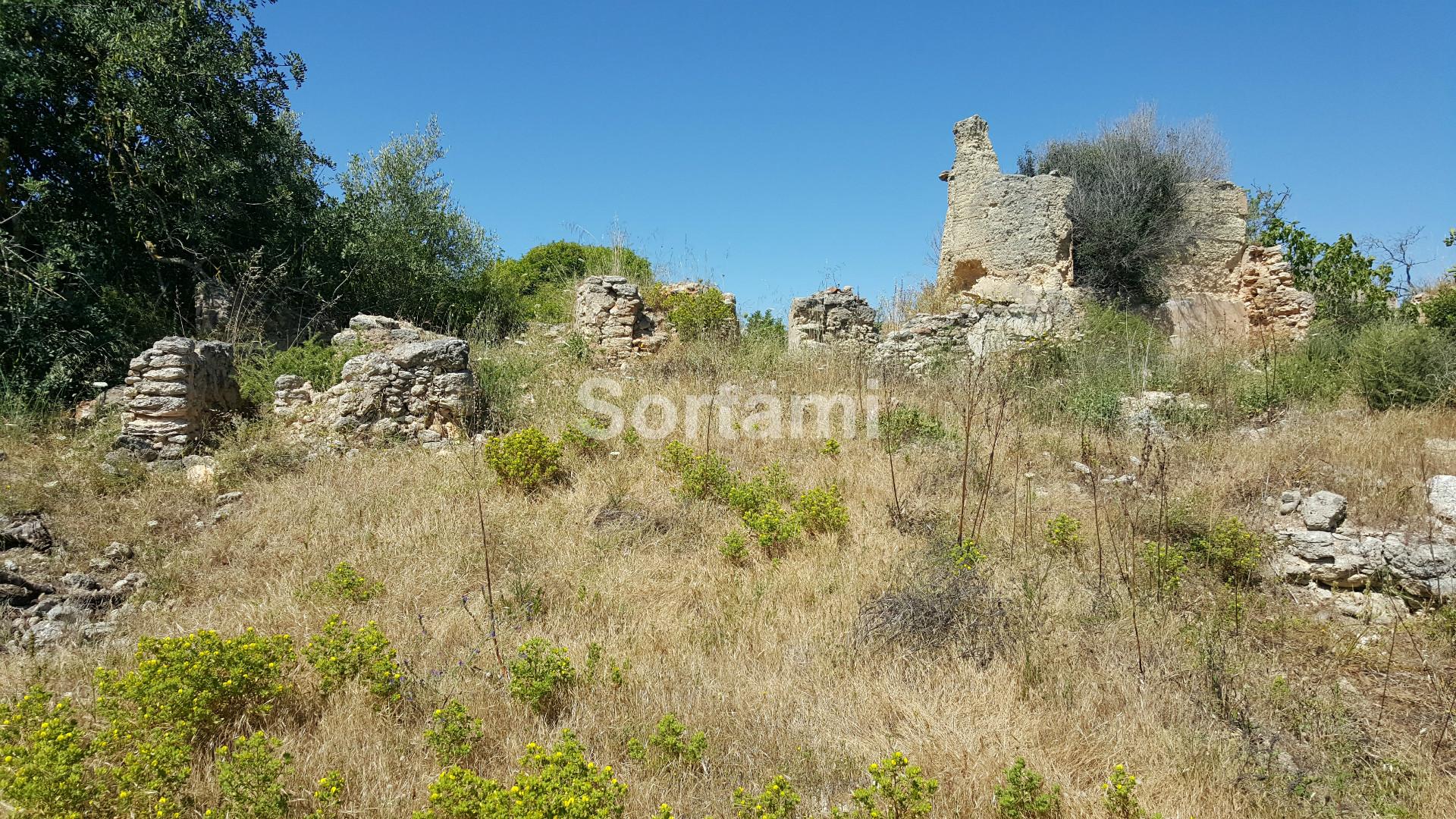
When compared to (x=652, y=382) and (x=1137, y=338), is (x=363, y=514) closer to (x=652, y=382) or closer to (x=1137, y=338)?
(x=652, y=382)

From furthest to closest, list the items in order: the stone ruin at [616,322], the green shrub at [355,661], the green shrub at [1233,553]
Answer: the stone ruin at [616,322]
the green shrub at [1233,553]
the green shrub at [355,661]

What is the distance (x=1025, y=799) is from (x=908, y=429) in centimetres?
485

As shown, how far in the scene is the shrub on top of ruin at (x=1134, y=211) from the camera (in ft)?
44.6

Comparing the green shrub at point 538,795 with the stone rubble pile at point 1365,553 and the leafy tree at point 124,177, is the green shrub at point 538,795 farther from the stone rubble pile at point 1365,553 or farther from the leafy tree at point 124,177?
the leafy tree at point 124,177

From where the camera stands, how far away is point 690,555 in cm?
490

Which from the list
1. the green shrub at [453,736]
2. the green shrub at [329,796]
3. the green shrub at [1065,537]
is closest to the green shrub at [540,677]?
the green shrub at [453,736]

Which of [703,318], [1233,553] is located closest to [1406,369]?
[1233,553]

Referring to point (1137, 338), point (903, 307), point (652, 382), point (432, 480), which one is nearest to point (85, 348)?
point (432, 480)

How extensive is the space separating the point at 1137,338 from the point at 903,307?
13.0 feet

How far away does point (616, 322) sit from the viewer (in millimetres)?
11148

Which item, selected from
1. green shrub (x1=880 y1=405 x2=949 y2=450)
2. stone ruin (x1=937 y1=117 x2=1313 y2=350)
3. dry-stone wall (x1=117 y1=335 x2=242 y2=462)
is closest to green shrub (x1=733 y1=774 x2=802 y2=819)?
green shrub (x1=880 y1=405 x2=949 y2=450)

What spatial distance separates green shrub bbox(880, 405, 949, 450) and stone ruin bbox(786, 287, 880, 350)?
420 centimetres

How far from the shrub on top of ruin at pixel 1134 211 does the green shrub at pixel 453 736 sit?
1358 centimetres

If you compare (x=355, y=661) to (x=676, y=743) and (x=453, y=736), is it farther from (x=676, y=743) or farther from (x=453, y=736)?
(x=676, y=743)
